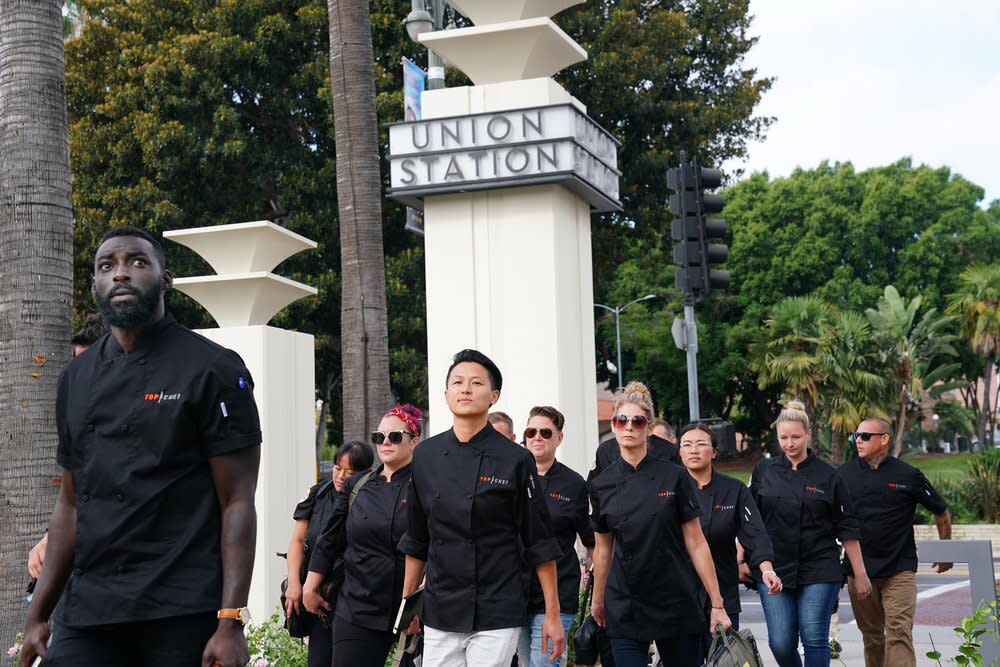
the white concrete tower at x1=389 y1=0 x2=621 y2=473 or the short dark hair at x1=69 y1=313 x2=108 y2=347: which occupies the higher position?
the white concrete tower at x1=389 y1=0 x2=621 y2=473

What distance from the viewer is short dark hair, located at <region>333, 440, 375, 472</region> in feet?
24.8

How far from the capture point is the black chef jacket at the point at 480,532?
566 cm

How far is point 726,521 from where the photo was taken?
805 centimetres

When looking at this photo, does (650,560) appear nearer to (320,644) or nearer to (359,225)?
(320,644)

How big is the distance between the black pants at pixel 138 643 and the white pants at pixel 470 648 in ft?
7.27

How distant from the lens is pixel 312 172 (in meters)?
25.7

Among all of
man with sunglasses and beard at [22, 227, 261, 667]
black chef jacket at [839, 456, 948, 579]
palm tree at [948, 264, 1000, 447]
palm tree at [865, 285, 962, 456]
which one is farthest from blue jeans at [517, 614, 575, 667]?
palm tree at [948, 264, 1000, 447]

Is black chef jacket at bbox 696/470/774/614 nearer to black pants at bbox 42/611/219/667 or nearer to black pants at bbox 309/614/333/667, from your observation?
black pants at bbox 309/614/333/667

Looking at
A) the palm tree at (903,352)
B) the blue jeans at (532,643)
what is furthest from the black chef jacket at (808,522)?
the palm tree at (903,352)

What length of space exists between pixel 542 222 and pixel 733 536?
4250 mm

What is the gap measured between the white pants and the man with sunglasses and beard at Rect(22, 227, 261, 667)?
7.12ft

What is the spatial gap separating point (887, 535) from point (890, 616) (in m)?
0.55

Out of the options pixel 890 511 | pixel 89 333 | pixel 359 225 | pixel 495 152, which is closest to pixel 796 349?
pixel 359 225

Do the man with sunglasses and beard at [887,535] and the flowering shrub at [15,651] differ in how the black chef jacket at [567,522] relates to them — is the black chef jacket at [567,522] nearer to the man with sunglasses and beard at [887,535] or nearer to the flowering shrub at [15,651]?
the man with sunglasses and beard at [887,535]
